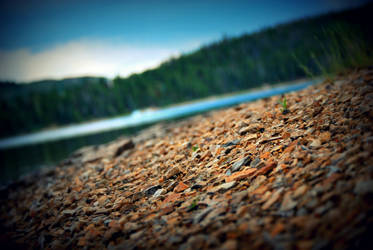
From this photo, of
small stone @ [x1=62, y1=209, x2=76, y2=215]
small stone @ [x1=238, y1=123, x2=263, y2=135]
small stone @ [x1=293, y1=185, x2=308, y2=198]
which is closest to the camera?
small stone @ [x1=293, y1=185, x2=308, y2=198]

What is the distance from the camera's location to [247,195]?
2.74 metres

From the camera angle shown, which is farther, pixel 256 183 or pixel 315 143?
pixel 315 143

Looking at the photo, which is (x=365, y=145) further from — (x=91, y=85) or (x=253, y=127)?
(x=91, y=85)

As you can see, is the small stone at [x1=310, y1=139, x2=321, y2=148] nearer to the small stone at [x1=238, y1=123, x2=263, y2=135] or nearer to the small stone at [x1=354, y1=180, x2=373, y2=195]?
the small stone at [x1=354, y1=180, x2=373, y2=195]

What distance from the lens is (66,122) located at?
357 feet

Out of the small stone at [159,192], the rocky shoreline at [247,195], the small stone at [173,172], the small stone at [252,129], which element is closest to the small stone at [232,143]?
the rocky shoreline at [247,195]

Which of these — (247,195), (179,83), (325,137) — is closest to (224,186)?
(247,195)

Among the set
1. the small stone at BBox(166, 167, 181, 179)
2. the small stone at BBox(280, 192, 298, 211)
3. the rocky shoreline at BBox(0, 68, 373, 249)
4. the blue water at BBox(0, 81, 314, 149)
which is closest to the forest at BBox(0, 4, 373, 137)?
the blue water at BBox(0, 81, 314, 149)

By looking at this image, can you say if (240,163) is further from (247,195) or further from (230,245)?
(230,245)

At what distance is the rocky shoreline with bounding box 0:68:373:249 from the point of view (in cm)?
190

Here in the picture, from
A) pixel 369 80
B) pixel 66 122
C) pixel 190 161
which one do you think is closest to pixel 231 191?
pixel 190 161

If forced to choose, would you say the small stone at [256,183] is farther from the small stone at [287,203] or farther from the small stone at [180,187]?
the small stone at [180,187]

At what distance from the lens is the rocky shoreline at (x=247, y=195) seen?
1899mm

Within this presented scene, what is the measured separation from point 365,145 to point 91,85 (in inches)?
5566
